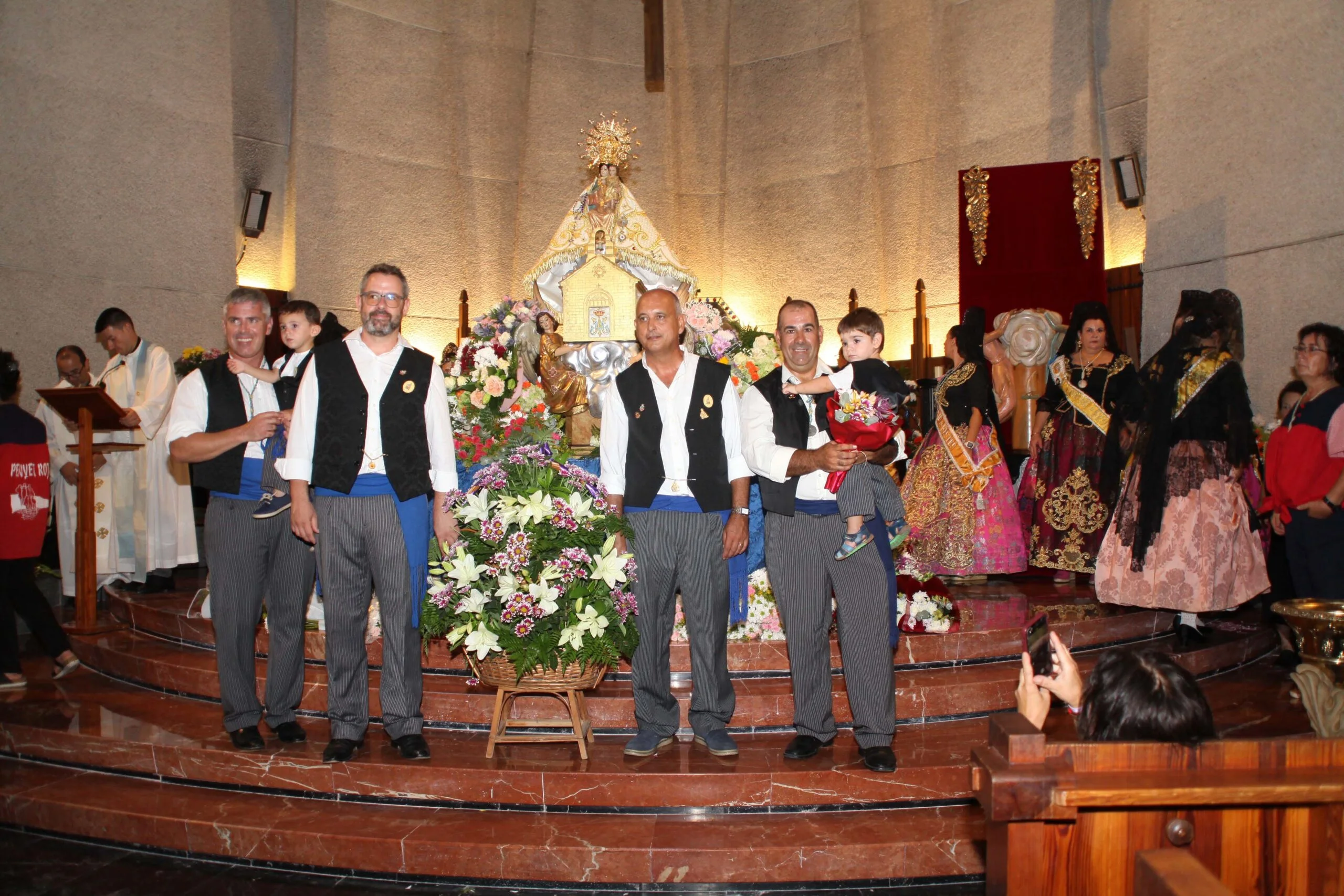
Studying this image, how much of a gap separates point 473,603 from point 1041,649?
232 cm

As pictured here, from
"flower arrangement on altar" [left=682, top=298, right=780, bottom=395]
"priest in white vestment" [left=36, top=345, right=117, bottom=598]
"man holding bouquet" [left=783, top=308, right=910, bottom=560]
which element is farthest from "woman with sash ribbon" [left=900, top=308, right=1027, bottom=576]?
"priest in white vestment" [left=36, top=345, right=117, bottom=598]

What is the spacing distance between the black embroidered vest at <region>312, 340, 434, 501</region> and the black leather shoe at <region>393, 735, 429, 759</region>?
0.96 meters

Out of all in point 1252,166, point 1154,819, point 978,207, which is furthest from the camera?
point 978,207

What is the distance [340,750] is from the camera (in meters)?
3.85

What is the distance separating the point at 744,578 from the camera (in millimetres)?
4551

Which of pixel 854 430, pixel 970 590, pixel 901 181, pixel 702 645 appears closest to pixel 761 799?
pixel 702 645

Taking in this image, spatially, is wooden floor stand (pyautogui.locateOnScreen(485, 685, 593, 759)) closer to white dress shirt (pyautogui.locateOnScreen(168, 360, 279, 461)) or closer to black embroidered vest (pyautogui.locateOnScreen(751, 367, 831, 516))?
black embroidered vest (pyautogui.locateOnScreen(751, 367, 831, 516))

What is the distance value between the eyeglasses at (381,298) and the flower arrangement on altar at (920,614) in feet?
9.36

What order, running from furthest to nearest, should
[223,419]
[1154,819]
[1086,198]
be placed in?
[1086,198] → [223,419] → [1154,819]

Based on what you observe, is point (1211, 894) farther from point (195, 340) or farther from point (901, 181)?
point (901, 181)

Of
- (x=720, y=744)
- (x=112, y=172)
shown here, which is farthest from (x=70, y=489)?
(x=720, y=744)

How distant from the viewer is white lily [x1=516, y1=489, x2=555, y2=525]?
3.83 m

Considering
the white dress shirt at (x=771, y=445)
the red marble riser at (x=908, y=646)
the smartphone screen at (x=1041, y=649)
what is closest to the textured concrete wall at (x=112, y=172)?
the red marble riser at (x=908, y=646)

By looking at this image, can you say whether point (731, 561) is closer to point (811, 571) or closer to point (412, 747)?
point (811, 571)
